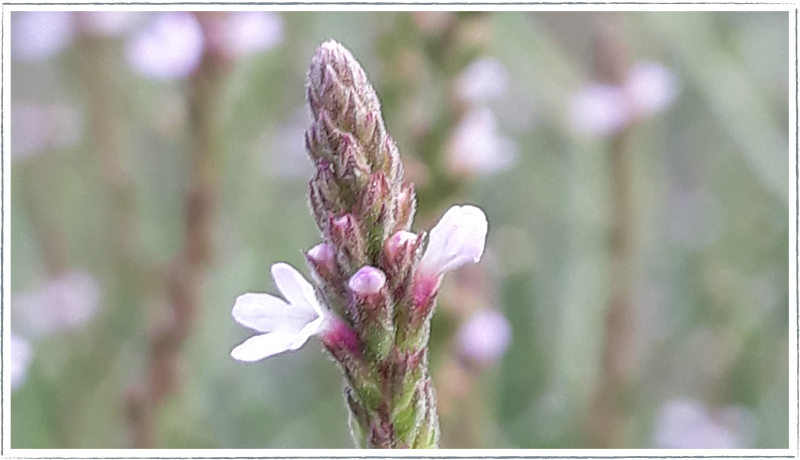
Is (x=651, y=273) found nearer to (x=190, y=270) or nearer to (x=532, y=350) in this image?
(x=532, y=350)

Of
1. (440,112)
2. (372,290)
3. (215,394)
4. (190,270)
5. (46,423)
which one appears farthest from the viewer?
(215,394)

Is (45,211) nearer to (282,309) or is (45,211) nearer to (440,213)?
(440,213)

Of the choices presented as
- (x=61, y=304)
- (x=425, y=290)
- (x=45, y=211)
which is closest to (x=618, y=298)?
(x=425, y=290)

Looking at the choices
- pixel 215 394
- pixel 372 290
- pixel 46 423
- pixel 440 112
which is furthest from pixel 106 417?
pixel 372 290

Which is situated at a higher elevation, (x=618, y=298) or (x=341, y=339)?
(x=341, y=339)

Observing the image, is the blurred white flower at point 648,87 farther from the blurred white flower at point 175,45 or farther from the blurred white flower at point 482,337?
the blurred white flower at point 175,45

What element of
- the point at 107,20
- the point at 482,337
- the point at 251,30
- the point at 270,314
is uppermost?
the point at 107,20
